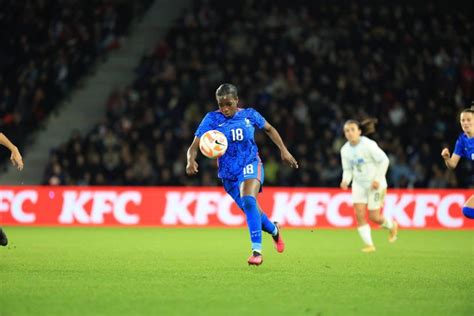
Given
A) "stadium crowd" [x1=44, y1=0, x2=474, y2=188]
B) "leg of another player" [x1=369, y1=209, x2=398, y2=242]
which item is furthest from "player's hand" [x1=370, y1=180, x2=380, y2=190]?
"stadium crowd" [x1=44, y1=0, x2=474, y2=188]

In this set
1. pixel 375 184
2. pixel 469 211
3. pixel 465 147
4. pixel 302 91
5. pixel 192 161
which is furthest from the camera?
pixel 302 91

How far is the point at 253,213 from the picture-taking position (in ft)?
37.3

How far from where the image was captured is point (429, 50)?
84.8ft

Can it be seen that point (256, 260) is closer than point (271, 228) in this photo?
Yes

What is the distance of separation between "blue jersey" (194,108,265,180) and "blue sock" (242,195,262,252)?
1.30ft

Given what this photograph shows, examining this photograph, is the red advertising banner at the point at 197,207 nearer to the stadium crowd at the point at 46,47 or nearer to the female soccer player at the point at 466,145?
the stadium crowd at the point at 46,47

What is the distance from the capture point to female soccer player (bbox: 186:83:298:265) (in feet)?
37.1

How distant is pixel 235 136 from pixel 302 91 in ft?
46.6

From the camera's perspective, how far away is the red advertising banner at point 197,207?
70.1 ft

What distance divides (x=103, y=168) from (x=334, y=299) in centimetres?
1702

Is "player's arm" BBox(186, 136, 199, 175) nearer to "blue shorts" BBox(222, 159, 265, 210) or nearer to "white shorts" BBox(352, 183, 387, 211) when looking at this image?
"blue shorts" BBox(222, 159, 265, 210)

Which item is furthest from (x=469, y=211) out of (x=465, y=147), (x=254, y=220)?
(x=254, y=220)

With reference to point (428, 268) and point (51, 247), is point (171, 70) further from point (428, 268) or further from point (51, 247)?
point (428, 268)

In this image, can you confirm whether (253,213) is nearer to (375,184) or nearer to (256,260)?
(256,260)
